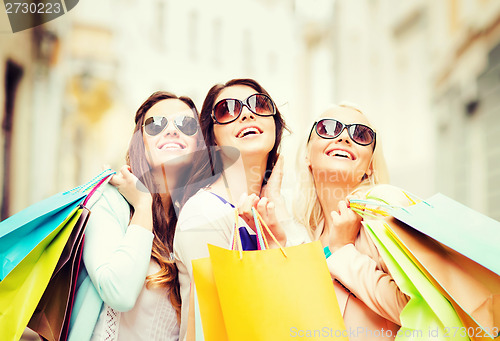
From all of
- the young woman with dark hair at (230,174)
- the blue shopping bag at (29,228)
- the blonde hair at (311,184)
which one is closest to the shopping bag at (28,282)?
the blue shopping bag at (29,228)

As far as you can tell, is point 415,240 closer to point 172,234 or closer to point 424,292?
point 424,292

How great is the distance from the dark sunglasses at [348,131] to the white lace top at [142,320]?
65cm

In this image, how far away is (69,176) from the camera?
6.31ft

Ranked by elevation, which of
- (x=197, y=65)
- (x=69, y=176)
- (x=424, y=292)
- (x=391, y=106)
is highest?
(x=197, y=65)

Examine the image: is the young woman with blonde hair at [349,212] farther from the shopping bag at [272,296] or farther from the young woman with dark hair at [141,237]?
the young woman with dark hair at [141,237]

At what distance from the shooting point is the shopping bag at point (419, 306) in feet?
3.40

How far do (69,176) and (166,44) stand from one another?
0.70m

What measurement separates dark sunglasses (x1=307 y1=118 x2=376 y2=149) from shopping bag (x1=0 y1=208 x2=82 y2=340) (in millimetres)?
734

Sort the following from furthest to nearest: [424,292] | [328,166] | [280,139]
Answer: [280,139] → [328,166] → [424,292]

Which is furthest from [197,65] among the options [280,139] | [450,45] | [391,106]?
[450,45]

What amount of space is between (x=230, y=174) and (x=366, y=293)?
1.72 ft

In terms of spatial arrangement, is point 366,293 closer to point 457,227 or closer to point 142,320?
point 457,227

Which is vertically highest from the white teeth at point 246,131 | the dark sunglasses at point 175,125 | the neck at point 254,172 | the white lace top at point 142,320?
the dark sunglasses at point 175,125

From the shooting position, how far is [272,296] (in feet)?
3.49
